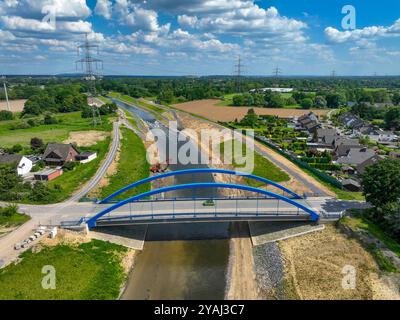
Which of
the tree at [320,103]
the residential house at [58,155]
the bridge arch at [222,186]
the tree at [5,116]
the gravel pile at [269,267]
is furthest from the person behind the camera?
the tree at [320,103]

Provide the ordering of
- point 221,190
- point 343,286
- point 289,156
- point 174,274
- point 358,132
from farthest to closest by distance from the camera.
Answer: point 358,132
point 289,156
point 221,190
point 174,274
point 343,286

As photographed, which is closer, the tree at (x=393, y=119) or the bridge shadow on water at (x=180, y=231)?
the bridge shadow on water at (x=180, y=231)

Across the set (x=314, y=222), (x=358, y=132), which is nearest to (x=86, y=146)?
(x=314, y=222)

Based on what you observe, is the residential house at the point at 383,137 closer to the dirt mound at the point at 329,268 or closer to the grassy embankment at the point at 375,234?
the grassy embankment at the point at 375,234

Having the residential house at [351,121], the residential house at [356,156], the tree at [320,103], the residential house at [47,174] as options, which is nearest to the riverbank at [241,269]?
the residential house at [356,156]

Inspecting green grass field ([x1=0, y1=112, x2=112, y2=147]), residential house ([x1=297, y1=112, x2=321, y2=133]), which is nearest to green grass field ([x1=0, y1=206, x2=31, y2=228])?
green grass field ([x1=0, y1=112, x2=112, y2=147])

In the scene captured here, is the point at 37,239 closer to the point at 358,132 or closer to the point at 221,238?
the point at 221,238

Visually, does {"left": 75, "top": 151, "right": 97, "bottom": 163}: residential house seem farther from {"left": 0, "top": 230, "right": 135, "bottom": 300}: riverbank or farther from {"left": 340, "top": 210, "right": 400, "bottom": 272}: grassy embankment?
{"left": 340, "top": 210, "right": 400, "bottom": 272}: grassy embankment
